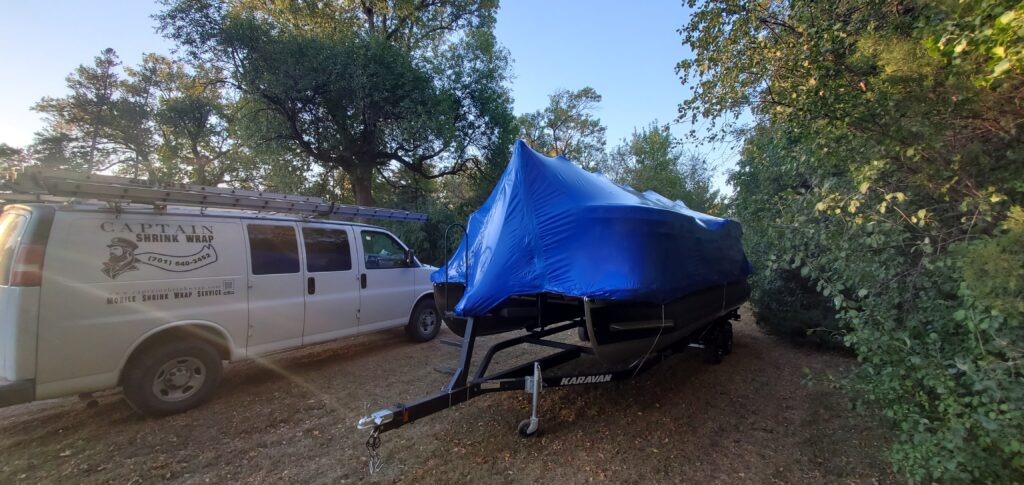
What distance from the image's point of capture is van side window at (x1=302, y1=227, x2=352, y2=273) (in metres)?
5.66

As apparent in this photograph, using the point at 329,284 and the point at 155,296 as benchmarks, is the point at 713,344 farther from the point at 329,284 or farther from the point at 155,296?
the point at 155,296

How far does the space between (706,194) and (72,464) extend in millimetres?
37043

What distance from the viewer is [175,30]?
12883 mm

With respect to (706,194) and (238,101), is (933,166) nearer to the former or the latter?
(238,101)

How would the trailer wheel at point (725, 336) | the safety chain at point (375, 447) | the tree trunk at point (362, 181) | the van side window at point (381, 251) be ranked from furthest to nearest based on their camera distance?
the tree trunk at point (362, 181), the van side window at point (381, 251), the trailer wheel at point (725, 336), the safety chain at point (375, 447)

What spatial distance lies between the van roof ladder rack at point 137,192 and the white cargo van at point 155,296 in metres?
0.26

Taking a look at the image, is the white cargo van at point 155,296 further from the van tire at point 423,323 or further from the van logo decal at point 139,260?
the van tire at point 423,323

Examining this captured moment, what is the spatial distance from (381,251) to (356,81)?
8752mm

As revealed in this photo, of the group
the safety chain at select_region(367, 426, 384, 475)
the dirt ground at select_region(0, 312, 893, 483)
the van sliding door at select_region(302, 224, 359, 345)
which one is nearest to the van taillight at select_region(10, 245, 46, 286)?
the dirt ground at select_region(0, 312, 893, 483)

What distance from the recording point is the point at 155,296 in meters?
4.20

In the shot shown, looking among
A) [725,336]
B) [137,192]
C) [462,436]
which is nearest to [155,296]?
[137,192]

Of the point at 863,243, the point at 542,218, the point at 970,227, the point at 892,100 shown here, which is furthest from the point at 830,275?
the point at 542,218

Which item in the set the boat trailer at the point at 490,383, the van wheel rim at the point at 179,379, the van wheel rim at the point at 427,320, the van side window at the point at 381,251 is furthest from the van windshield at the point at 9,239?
the van wheel rim at the point at 427,320

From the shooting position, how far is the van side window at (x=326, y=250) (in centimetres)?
566
